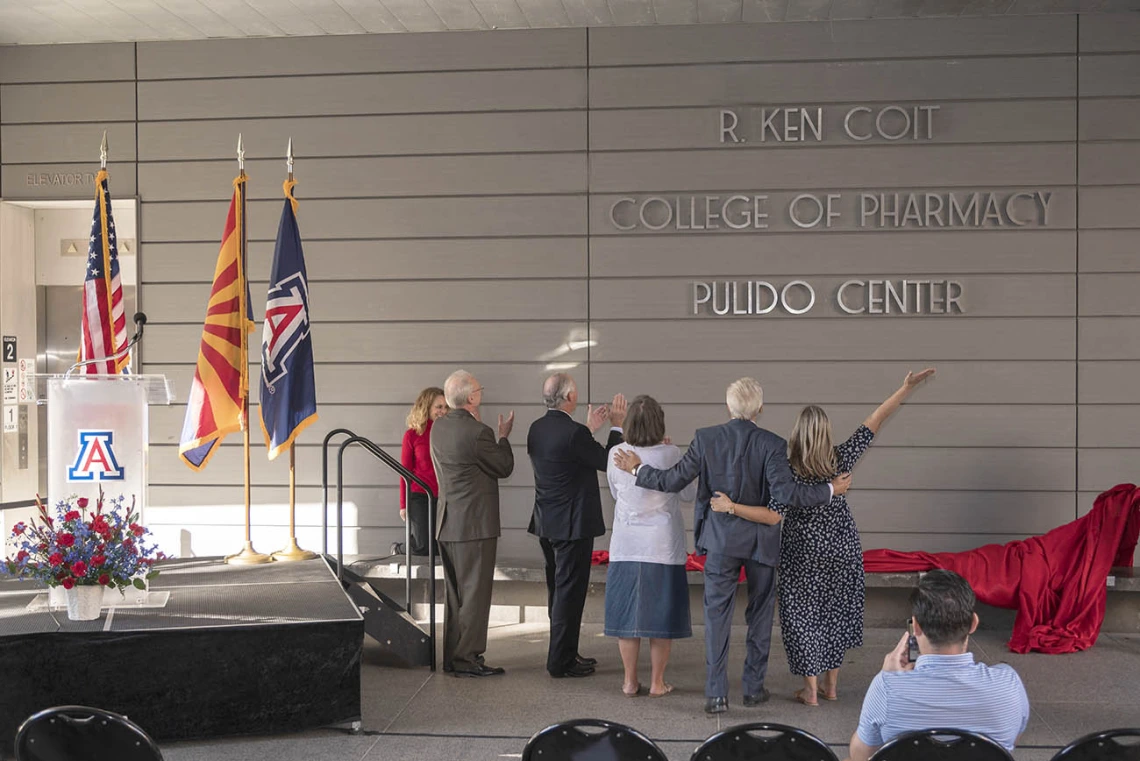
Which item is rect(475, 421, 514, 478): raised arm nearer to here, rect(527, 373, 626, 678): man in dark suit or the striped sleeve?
rect(527, 373, 626, 678): man in dark suit

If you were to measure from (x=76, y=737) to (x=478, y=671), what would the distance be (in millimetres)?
3063

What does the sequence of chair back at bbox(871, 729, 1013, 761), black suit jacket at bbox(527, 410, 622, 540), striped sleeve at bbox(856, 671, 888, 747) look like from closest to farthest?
1. chair back at bbox(871, 729, 1013, 761)
2. striped sleeve at bbox(856, 671, 888, 747)
3. black suit jacket at bbox(527, 410, 622, 540)

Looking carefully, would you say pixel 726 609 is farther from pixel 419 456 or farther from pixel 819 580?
pixel 419 456

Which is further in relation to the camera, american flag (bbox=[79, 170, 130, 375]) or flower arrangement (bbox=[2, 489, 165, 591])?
american flag (bbox=[79, 170, 130, 375])

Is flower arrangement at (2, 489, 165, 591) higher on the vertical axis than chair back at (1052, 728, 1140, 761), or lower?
higher

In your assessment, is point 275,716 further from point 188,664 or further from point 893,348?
point 893,348

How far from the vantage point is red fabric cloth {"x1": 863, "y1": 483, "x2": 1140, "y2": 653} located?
653cm

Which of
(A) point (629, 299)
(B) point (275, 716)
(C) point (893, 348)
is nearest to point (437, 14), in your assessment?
(A) point (629, 299)

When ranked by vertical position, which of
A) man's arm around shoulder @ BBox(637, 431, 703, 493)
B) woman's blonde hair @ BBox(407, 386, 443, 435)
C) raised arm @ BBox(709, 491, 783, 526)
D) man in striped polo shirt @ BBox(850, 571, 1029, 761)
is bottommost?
man in striped polo shirt @ BBox(850, 571, 1029, 761)

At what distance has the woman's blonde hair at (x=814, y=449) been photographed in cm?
531

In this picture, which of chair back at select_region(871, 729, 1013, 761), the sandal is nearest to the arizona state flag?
the sandal

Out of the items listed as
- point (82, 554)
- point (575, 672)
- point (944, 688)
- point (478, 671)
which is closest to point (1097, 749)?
point (944, 688)

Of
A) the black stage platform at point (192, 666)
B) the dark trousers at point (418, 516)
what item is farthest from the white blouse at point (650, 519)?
the dark trousers at point (418, 516)

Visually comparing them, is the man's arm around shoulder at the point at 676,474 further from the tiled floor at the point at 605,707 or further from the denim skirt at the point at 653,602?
the tiled floor at the point at 605,707
